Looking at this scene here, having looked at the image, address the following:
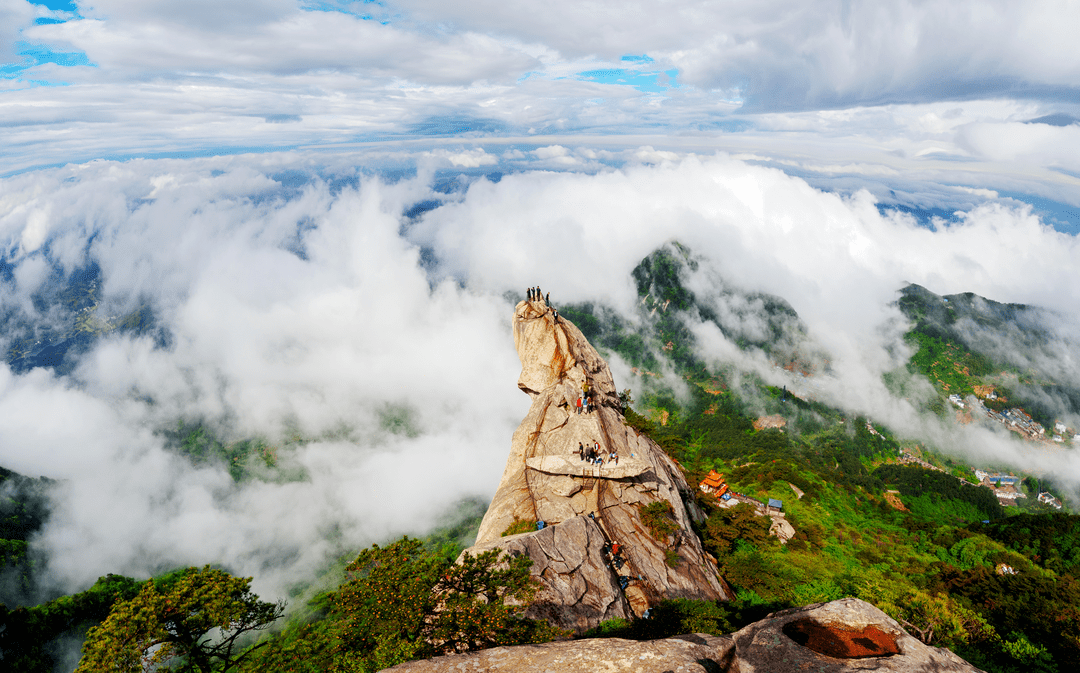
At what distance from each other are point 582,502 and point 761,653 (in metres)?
30.0

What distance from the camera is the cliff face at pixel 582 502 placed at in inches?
1339

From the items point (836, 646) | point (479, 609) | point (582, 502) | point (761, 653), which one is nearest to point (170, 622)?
point (479, 609)

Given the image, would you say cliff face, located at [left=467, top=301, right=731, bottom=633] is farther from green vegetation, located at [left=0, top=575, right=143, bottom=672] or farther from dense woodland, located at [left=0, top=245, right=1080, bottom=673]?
green vegetation, located at [left=0, top=575, right=143, bottom=672]

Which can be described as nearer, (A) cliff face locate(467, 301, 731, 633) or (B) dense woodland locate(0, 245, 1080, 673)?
(B) dense woodland locate(0, 245, 1080, 673)

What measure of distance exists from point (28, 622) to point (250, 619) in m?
89.4

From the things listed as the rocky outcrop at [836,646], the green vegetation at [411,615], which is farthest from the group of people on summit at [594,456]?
the rocky outcrop at [836,646]

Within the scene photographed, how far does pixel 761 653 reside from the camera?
18.5 m

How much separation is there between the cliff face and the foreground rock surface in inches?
321

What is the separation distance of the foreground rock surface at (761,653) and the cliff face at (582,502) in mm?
8144

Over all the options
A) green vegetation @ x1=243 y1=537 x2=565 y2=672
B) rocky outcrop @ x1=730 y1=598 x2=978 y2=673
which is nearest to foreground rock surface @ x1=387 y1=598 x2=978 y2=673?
rocky outcrop @ x1=730 y1=598 x2=978 y2=673

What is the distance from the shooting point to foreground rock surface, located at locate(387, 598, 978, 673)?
17.8 meters

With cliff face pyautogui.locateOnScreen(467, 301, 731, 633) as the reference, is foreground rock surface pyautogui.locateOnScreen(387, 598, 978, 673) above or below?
above

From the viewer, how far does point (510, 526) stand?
1773 inches

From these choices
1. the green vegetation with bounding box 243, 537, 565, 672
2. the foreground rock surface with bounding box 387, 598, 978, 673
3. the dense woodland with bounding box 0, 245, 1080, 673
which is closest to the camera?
the foreground rock surface with bounding box 387, 598, 978, 673
